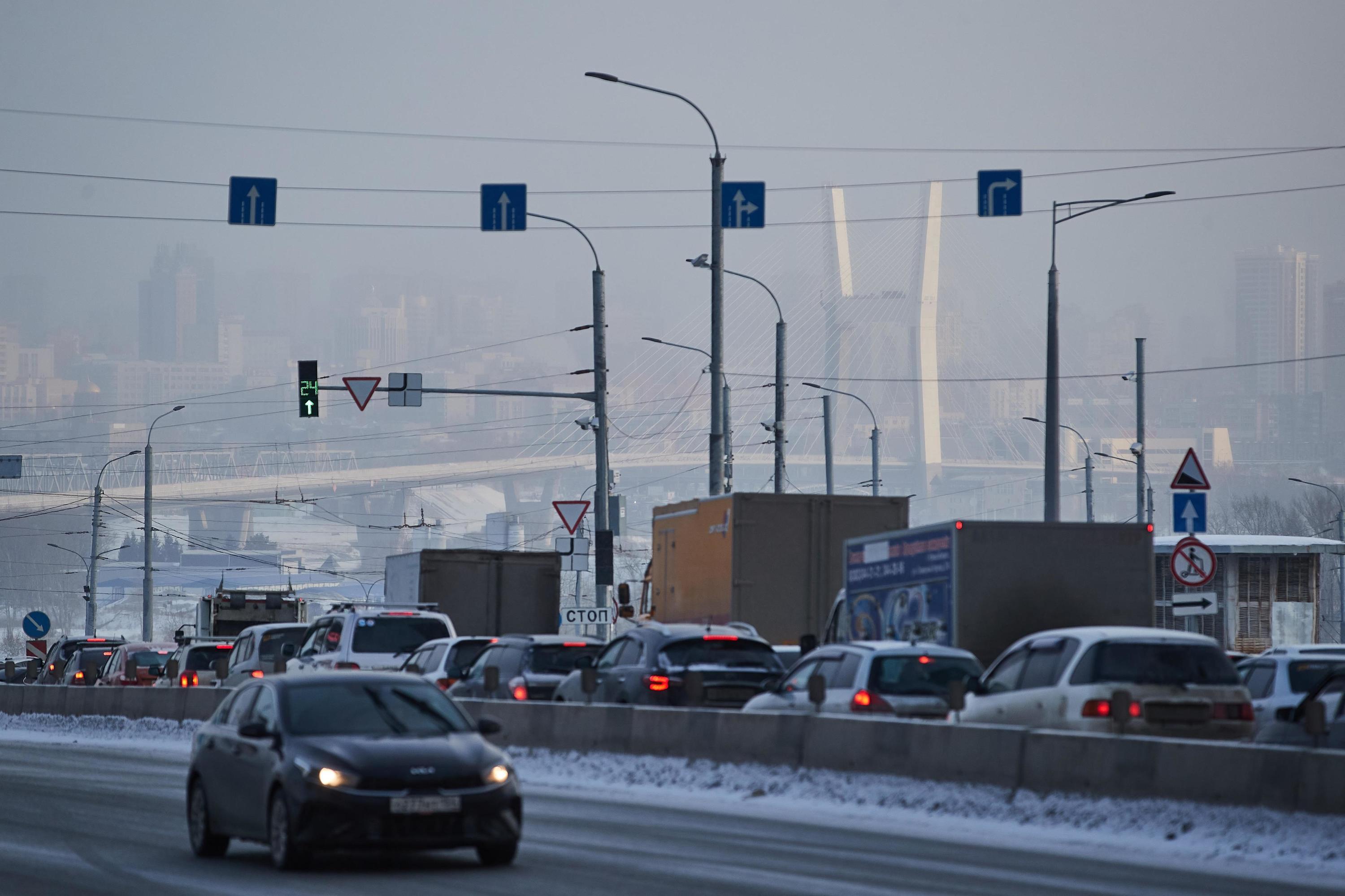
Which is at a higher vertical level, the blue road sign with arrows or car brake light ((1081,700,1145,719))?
the blue road sign with arrows

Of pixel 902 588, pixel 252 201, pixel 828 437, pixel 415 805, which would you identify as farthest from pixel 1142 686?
pixel 828 437

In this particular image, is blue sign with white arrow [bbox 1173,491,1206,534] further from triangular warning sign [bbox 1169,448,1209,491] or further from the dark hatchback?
the dark hatchback

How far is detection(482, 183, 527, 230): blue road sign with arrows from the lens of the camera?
37.1m

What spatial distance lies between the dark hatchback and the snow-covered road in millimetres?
4417

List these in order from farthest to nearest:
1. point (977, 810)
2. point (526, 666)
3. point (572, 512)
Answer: point (572, 512), point (526, 666), point (977, 810)

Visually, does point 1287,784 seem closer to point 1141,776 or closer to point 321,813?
point 1141,776

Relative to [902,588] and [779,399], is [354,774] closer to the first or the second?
[902,588]

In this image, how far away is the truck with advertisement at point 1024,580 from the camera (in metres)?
21.7

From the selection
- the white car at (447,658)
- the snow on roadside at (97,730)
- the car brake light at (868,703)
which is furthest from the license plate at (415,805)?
the snow on roadside at (97,730)

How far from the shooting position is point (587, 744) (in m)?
21.0

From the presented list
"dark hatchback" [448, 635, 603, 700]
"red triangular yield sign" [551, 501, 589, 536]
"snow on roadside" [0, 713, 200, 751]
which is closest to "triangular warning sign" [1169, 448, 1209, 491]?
"dark hatchback" [448, 635, 603, 700]

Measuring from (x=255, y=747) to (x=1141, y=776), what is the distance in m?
6.07

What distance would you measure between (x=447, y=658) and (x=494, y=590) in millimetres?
9537

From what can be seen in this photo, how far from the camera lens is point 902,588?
75.9 ft
